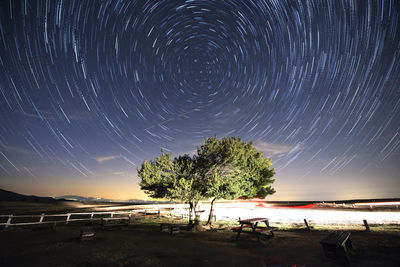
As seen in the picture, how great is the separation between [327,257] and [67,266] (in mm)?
10811

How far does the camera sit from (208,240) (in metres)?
12.7

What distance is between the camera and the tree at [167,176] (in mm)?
17938

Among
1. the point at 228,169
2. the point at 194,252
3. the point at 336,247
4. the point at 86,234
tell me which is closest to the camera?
the point at 336,247

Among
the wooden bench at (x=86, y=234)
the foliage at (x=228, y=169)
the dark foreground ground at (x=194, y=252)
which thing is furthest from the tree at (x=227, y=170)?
the wooden bench at (x=86, y=234)

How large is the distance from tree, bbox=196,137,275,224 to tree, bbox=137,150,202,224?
37.2 inches

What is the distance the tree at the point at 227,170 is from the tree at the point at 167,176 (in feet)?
3.10

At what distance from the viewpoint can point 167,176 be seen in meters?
19.1

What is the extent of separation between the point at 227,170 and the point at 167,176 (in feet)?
19.6

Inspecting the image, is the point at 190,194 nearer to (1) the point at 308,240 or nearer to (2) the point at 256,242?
(2) the point at 256,242

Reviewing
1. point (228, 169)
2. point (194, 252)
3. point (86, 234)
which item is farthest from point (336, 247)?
point (86, 234)

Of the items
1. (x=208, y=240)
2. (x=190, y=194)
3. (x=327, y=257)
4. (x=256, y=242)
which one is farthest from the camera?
(x=190, y=194)

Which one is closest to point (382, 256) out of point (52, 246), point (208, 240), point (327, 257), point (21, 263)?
point (327, 257)

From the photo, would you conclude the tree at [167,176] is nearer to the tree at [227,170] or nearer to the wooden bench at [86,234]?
the tree at [227,170]

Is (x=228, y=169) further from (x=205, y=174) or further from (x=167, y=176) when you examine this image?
(x=167, y=176)
